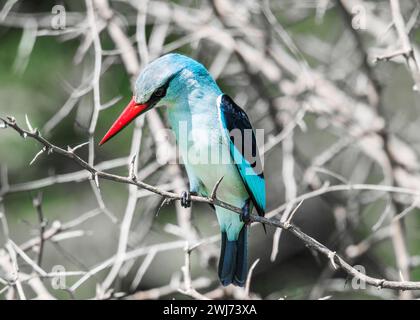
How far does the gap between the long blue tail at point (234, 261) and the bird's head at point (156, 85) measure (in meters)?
0.71

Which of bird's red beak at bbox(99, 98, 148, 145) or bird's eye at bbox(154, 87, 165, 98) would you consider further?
bird's eye at bbox(154, 87, 165, 98)

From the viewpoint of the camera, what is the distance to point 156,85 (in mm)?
3057

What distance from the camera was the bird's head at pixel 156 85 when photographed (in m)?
2.98

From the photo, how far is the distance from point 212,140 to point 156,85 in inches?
13.3

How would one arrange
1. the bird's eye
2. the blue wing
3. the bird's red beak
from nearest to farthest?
the bird's red beak, the bird's eye, the blue wing

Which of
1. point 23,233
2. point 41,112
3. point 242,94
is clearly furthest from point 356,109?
point 23,233

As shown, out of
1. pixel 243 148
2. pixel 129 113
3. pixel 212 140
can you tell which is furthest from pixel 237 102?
pixel 129 113

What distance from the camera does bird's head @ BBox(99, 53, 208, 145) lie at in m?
2.98

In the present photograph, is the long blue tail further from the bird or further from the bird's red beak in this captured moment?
the bird's red beak

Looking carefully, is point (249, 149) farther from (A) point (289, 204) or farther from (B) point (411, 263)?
(B) point (411, 263)

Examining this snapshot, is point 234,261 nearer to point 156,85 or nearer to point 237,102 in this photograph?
point 156,85

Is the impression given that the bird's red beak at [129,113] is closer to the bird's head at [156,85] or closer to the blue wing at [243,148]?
the bird's head at [156,85]

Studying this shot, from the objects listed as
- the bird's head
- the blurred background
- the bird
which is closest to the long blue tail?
the bird
